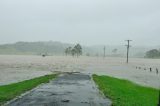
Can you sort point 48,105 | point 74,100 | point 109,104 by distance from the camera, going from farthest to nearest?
point 74,100 → point 109,104 → point 48,105

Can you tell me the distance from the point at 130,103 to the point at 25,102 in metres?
6.56

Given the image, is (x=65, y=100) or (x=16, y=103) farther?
(x=65, y=100)

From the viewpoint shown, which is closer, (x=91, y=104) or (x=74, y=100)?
(x=91, y=104)

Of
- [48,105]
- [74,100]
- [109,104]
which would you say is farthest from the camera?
[74,100]

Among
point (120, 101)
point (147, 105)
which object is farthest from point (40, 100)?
point (147, 105)

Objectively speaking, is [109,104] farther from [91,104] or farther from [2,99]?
[2,99]

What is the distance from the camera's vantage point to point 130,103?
850 inches

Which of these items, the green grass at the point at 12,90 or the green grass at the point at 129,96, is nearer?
the green grass at the point at 129,96

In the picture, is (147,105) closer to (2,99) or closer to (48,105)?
(48,105)

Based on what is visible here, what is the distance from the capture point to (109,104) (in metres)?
20.5

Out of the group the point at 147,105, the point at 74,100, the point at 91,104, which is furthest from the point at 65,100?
the point at 147,105

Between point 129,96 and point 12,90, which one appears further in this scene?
point 12,90

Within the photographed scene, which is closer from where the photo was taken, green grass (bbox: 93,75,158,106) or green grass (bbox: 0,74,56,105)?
green grass (bbox: 93,75,158,106)

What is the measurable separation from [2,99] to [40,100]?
118 inches
